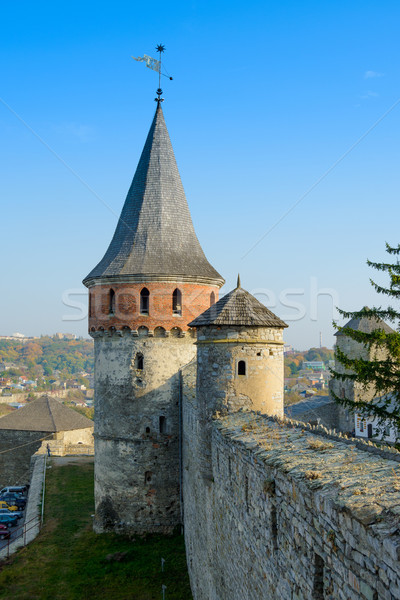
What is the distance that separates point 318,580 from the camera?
5770mm

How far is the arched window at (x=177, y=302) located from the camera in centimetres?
2027

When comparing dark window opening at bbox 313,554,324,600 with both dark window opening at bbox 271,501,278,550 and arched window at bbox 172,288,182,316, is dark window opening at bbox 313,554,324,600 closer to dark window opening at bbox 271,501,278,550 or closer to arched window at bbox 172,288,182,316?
dark window opening at bbox 271,501,278,550

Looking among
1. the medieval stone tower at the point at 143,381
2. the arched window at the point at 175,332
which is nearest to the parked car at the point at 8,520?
the medieval stone tower at the point at 143,381

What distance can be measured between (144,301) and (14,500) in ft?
63.0

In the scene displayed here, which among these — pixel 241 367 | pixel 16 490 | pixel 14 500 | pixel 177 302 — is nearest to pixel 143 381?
pixel 177 302

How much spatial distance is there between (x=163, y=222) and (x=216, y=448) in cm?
1168

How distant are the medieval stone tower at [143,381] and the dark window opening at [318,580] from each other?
47.7ft

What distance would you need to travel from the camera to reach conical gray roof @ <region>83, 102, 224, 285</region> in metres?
20.4

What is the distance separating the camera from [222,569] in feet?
35.6

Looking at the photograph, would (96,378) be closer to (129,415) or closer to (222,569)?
(129,415)

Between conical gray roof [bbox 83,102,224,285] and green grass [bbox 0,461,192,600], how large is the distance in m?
9.78

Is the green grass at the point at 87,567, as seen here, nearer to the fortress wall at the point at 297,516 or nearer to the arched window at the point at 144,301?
the fortress wall at the point at 297,516

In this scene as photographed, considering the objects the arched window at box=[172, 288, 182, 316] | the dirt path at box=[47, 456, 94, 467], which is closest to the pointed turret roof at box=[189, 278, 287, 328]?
the arched window at box=[172, 288, 182, 316]

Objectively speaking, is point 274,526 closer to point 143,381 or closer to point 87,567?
point 87,567
